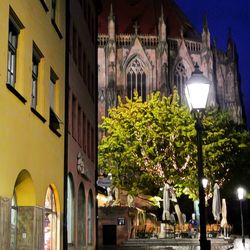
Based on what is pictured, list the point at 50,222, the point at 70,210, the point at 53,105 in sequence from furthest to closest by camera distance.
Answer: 1. the point at 70,210
2. the point at 53,105
3. the point at 50,222

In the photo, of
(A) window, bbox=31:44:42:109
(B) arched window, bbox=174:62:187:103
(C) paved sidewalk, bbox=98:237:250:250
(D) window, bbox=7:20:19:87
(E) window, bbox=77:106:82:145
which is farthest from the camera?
(B) arched window, bbox=174:62:187:103

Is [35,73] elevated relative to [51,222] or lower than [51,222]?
elevated

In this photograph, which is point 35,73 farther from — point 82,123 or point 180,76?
point 180,76

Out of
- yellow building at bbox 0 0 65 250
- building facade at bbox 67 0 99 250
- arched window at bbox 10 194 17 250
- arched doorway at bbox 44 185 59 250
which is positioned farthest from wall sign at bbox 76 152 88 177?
arched window at bbox 10 194 17 250

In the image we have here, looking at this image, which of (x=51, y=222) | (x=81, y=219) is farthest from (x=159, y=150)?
(x=51, y=222)

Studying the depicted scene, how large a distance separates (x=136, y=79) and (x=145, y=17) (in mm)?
14632

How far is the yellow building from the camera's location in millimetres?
12402

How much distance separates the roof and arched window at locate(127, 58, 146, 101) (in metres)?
7.42

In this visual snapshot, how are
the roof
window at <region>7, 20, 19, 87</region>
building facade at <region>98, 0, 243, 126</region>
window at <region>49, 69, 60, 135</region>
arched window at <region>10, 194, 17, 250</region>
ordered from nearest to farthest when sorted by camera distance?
window at <region>7, 20, 19, 87</region>, arched window at <region>10, 194, 17, 250</region>, window at <region>49, 69, 60, 135</region>, building facade at <region>98, 0, 243, 126</region>, the roof

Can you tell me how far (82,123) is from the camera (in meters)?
26.2

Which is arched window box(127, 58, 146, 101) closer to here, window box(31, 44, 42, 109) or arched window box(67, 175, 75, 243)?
arched window box(67, 175, 75, 243)

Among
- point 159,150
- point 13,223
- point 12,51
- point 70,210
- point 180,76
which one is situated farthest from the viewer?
point 180,76

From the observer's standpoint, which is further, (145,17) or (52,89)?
(145,17)

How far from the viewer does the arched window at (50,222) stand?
674 inches
